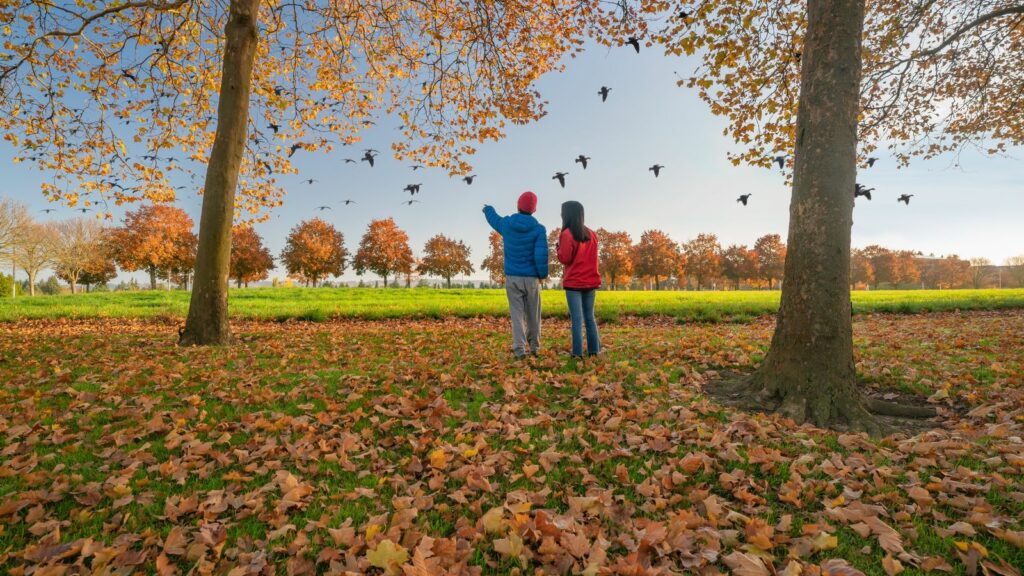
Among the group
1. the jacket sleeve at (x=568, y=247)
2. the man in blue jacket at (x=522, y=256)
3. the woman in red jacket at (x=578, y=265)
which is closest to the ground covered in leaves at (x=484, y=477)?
the woman in red jacket at (x=578, y=265)

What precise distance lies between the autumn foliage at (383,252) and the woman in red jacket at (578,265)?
64.0 meters

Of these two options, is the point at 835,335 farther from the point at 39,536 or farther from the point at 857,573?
the point at 39,536

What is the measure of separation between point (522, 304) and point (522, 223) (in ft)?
4.25

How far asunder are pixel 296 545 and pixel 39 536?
5.27ft

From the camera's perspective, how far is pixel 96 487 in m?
3.13

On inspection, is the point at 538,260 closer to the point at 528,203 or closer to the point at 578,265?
the point at 578,265

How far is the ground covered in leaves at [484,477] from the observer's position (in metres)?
2.47

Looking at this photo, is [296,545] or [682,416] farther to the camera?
[682,416]

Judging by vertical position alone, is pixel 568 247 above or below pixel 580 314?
above

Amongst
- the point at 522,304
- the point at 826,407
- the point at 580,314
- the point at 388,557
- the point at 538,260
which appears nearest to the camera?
the point at 388,557

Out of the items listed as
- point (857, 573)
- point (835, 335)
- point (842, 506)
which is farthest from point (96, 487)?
point (835, 335)

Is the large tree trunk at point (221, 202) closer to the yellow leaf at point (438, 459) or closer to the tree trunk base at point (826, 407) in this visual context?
the yellow leaf at point (438, 459)

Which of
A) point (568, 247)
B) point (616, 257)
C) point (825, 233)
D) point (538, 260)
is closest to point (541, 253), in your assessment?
point (538, 260)

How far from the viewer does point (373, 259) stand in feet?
221
